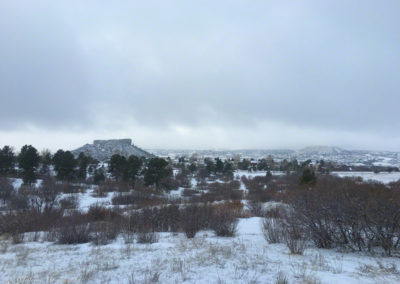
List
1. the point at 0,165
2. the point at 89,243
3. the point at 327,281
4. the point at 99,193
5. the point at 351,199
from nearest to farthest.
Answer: the point at 327,281
the point at 351,199
the point at 89,243
the point at 99,193
the point at 0,165

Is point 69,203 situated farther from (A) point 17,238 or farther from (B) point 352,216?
(B) point 352,216

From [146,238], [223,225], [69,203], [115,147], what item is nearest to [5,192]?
[69,203]

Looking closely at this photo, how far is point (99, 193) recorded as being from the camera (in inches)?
1210

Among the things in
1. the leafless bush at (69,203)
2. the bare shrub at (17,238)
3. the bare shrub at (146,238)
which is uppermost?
the bare shrub at (146,238)

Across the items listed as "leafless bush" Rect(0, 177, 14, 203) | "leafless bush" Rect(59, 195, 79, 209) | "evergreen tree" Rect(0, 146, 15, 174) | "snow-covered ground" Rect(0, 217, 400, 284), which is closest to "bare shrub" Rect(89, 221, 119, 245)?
"snow-covered ground" Rect(0, 217, 400, 284)

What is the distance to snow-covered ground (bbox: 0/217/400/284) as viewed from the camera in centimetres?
557

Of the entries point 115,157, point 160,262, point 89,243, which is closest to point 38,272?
point 160,262

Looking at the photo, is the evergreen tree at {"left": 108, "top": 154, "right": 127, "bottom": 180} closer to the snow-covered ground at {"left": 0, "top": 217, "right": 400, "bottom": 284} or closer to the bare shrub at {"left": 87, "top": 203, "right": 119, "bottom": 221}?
the bare shrub at {"left": 87, "top": 203, "right": 119, "bottom": 221}

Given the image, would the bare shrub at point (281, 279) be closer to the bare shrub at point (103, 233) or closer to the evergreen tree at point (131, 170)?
the bare shrub at point (103, 233)

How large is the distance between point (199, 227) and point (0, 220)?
965 cm

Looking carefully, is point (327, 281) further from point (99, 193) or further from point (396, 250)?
point (99, 193)

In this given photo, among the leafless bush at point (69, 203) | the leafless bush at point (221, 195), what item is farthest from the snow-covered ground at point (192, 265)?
the leafless bush at point (221, 195)

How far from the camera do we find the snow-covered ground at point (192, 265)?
557cm

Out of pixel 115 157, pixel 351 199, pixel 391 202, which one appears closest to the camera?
pixel 391 202
